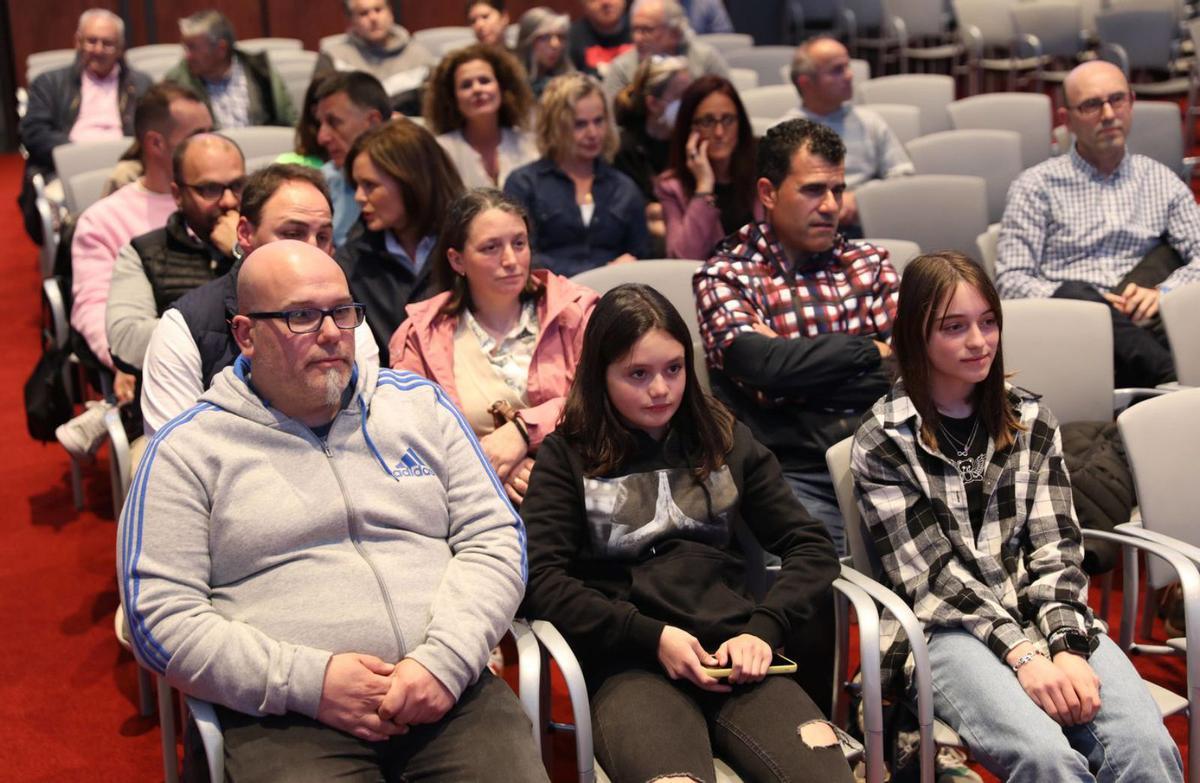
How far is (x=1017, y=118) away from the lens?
5.70 meters

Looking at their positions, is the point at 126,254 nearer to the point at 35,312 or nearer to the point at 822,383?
the point at 822,383

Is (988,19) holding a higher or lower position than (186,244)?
higher

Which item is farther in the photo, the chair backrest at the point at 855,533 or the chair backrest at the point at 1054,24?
the chair backrest at the point at 1054,24

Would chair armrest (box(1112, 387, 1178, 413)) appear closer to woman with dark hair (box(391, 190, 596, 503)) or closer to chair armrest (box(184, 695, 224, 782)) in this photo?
woman with dark hair (box(391, 190, 596, 503))

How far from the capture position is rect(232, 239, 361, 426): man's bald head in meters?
2.27

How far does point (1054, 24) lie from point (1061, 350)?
5.59 m

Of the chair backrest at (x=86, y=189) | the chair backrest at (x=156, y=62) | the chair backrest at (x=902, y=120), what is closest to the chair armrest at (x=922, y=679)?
the chair backrest at (x=86, y=189)

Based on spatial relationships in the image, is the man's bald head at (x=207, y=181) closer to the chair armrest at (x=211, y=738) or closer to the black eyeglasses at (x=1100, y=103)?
the chair armrest at (x=211, y=738)

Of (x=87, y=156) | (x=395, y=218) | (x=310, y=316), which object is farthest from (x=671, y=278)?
(x=87, y=156)

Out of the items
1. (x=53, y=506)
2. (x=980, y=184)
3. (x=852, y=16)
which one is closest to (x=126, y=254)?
(x=53, y=506)

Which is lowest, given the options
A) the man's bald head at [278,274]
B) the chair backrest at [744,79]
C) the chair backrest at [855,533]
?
the chair backrest at [855,533]

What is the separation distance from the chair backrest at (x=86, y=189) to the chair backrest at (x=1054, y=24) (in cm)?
581

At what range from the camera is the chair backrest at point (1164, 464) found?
107 inches

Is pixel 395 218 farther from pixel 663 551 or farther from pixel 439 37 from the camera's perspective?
pixel 439 37
